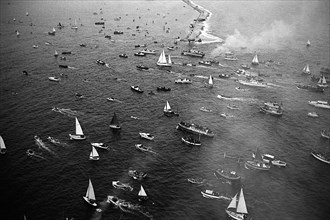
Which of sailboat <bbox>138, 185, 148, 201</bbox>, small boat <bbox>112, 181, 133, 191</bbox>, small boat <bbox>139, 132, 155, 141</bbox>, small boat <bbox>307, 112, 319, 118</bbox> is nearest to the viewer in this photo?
sailboat <bbox>138, 185, 148, 201</bbox>

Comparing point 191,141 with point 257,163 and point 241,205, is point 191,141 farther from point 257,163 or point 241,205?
point 241,205

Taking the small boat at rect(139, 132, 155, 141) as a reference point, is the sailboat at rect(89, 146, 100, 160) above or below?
below

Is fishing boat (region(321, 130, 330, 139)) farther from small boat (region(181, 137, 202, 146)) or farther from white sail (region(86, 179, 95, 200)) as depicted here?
white sail (region(86, 179, 95, 200))

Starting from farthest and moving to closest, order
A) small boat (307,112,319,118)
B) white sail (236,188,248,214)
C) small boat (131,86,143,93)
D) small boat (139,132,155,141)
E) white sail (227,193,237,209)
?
small boat (131,86,143,93), small boat (307,112,319,118), small boat (139,132,155,141), white sail (227,193,237,209), white sail (236,188,248,214)

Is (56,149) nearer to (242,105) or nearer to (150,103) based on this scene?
(150,103)

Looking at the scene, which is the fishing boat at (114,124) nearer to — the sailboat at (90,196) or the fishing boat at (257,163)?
the sailboat at (90,196)

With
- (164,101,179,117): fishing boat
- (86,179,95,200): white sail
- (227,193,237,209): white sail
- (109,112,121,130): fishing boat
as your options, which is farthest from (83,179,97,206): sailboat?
(164,101,179,117): fishing boat

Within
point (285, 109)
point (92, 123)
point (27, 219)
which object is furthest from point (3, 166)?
point (285, 109)

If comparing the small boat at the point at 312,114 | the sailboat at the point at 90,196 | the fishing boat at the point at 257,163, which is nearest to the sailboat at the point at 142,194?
the sailboat at the point at 90,196
